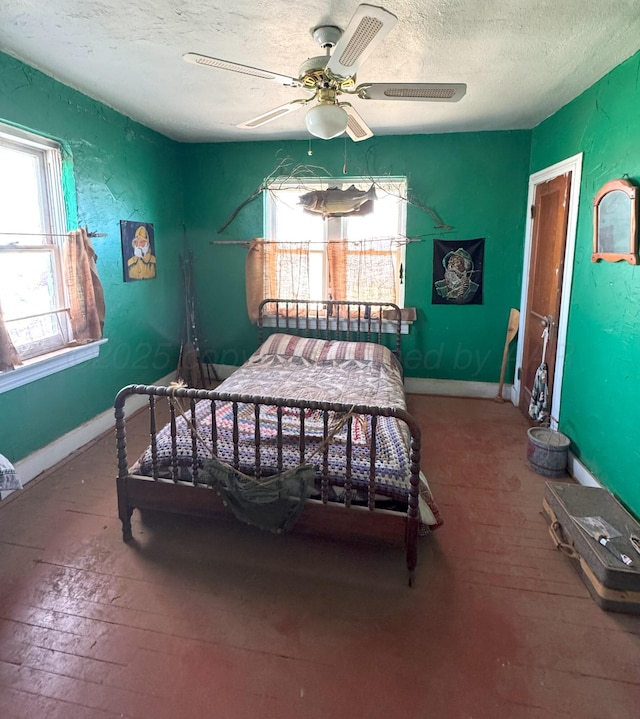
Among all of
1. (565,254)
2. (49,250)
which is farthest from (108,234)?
(565,254)

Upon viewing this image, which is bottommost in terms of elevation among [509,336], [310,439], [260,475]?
[260,475]

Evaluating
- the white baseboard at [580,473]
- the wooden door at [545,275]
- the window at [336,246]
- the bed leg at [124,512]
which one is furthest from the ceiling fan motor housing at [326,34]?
the white baseboard at [580,473]

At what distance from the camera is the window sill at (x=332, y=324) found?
4.47 meters

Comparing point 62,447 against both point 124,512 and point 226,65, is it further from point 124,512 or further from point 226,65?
point 226,65

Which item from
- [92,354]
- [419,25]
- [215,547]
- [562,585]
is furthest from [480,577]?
[92,354]

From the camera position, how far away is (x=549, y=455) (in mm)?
3020

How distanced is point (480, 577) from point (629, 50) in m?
2.66

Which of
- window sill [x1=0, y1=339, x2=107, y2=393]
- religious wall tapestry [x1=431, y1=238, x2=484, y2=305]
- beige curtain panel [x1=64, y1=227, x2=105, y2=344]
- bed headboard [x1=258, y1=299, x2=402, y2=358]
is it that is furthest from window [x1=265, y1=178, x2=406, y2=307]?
window sill [x1=0, y1=339, x2=107, y2=393]

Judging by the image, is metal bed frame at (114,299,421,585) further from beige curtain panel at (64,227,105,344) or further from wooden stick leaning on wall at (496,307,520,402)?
wooden stick leaning on wall at (496,307,520,402)

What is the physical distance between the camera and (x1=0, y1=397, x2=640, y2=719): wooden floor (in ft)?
5.11

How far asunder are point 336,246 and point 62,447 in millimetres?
2797

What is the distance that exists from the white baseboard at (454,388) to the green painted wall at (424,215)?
68 millimetres

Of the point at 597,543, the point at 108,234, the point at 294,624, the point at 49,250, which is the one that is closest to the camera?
the point at 294,624

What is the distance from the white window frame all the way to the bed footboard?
104cm
